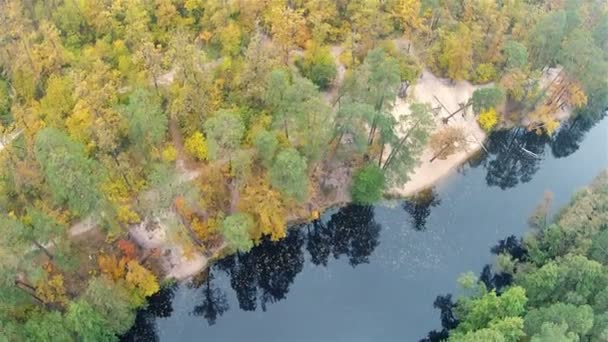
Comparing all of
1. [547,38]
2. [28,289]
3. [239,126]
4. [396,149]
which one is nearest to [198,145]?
[239,126]

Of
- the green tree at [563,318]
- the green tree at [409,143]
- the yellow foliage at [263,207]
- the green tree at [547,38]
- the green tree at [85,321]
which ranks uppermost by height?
the green tree at [547,38]

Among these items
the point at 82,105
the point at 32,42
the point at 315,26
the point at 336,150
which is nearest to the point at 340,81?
the point at 315,26

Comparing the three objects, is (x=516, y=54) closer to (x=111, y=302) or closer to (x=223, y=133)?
(x=223, y=133)

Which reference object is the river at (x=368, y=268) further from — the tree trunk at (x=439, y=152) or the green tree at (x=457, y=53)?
the green tree at (x=457, y=53)

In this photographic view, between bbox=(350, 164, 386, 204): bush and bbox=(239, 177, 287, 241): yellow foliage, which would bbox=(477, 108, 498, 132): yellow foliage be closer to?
bbox=(350, 164, 386, 204): bush

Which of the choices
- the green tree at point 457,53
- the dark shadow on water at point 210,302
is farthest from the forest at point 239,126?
the dark shadow on water at point 210,302

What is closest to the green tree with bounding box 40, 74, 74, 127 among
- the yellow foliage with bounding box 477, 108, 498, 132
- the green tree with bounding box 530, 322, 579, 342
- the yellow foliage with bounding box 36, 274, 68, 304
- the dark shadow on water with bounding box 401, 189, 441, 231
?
the yellow foliage with bounding box 36, 274, 68, 304
